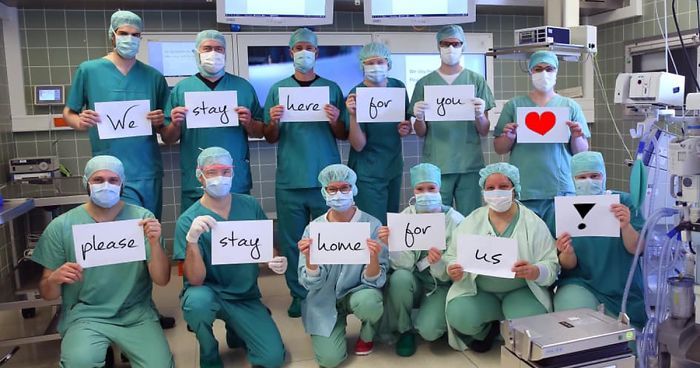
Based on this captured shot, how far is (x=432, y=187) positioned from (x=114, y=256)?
1.39 metres

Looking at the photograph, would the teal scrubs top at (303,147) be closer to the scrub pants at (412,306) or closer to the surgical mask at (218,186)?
the surgical mask at (218,186)

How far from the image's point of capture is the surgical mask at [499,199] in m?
2.54

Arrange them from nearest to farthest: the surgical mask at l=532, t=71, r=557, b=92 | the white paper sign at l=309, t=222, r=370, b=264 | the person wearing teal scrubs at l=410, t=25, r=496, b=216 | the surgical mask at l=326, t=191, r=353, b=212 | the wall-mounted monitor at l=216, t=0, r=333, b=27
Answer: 1. the white paper sign at l=309, t=222, r=370, b=264
2. the surgical mask at l=326, t=191, r=353, b=212
3. the surgical mask at l=532, t=71, r=557, b=92
4. the person wearing teal scrubs at l=410, t=25, r=496, b=216
5. the wall-mounted monitor at l=216, t=0, r=333, b=27

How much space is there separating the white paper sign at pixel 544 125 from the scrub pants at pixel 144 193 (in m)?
1.87

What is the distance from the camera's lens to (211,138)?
3008mm

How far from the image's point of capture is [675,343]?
221 centimetres

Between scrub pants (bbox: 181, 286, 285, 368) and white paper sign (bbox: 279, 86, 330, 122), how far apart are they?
0.96 metres

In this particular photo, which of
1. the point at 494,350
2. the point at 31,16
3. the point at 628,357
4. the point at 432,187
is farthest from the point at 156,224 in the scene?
the point at 31,16

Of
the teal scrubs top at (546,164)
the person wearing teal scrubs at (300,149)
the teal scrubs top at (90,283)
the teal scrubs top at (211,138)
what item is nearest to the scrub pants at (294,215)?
the person wearing teal scrubs at (300,149)

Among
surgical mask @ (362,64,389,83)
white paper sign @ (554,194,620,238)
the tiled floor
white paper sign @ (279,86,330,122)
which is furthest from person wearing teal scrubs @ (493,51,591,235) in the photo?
white paper sign @ (279,86,330,122)

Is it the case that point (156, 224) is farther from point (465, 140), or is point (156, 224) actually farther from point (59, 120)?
point (59, 120)

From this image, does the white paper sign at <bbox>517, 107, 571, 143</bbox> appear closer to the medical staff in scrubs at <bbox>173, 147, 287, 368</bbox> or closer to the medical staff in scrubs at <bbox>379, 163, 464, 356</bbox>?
the medical staff in scrubs at <bbox>379, 163, 464, 356</bbox>

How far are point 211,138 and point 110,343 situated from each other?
1092 millimetres

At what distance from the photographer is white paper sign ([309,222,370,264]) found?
2.51 metres
